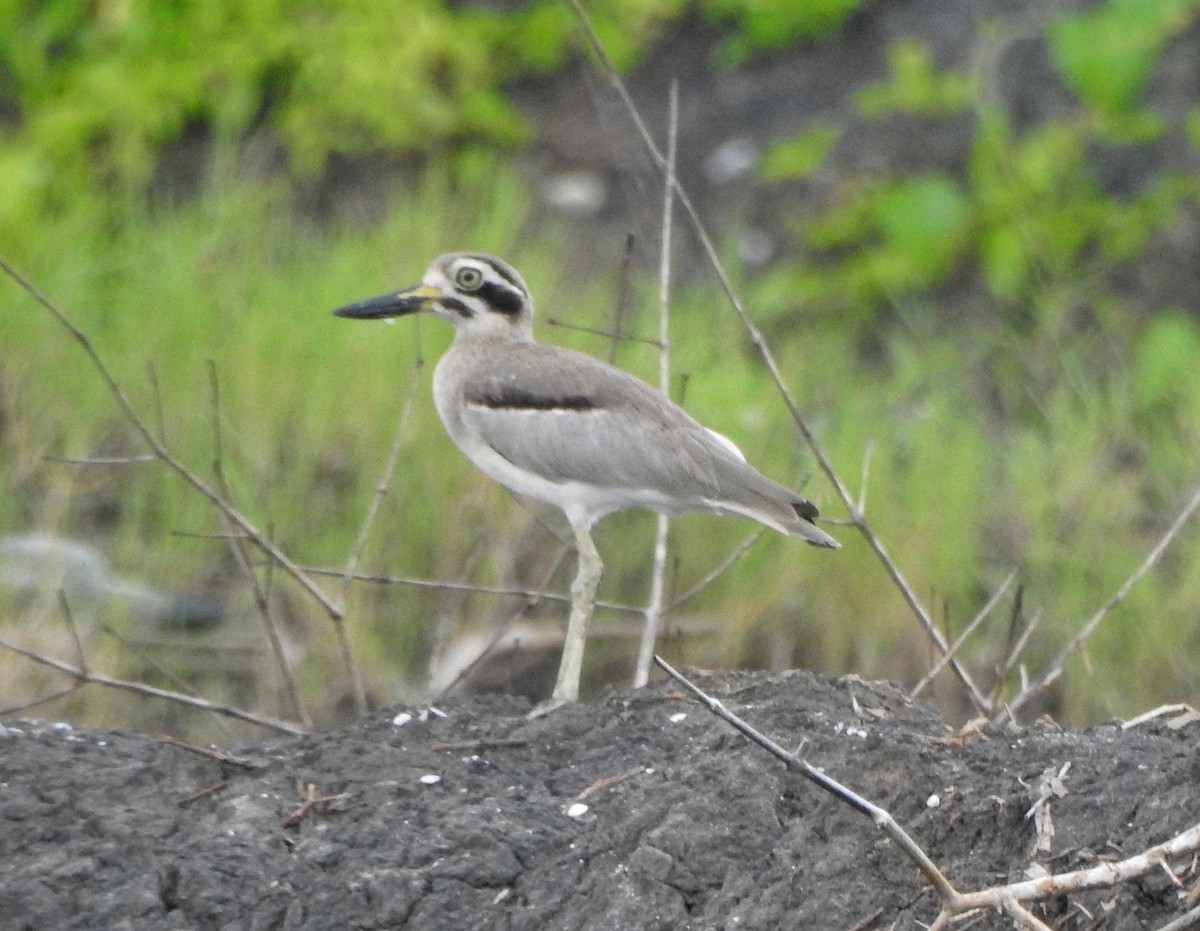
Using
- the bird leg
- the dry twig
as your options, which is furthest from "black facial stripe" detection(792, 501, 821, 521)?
the dry twig

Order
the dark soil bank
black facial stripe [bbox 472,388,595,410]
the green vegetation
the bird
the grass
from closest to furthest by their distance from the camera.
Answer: the dark soil bank < the bird < black facial stripe [bbox 472,388,595,410] < the grass < the green vegetation

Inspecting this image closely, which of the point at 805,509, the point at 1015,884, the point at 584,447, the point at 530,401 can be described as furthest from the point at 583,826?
the point at 530,401

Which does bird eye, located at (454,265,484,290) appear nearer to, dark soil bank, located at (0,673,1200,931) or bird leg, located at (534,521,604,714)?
bird leg, located at (534,521,604,714)

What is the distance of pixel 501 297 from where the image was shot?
6156mm

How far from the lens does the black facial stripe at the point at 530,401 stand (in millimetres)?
5680

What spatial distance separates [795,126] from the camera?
11.6m

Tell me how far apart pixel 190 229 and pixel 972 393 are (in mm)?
3703

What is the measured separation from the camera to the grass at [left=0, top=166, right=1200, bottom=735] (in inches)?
295

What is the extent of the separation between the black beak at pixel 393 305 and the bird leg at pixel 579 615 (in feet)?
2.84

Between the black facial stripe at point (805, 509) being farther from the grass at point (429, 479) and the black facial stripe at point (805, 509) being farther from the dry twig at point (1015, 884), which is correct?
the dry twig at point (1015, 884)

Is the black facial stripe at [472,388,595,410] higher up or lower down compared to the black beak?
lower down

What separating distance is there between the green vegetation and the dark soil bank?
1.53m

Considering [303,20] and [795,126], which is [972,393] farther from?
[303,20]

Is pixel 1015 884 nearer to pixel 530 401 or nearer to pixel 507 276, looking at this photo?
pixel 530 401
